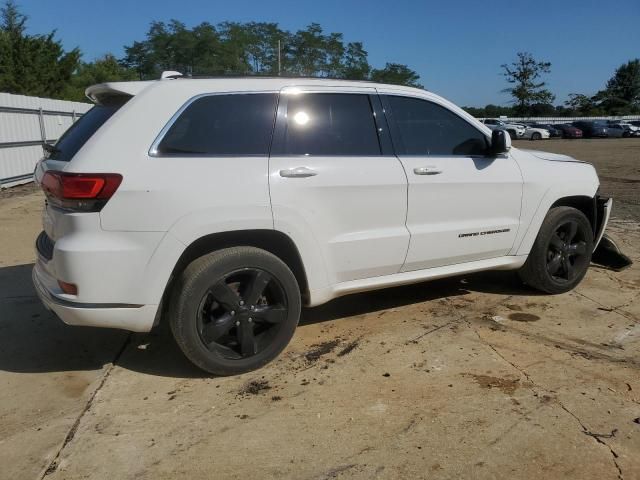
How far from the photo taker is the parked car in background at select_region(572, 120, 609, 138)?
160 feet

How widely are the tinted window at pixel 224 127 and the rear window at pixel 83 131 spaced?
1.34 ft

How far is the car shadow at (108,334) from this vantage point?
3.87m

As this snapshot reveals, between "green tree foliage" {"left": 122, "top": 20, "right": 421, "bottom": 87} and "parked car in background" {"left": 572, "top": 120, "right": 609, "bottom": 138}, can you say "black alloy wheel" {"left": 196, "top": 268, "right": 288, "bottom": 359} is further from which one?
"parked car in background" {"left": 572, "top": 120, "right": 609, "bottom": 138}

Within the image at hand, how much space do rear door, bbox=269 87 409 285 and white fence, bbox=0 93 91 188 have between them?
35.0 feet

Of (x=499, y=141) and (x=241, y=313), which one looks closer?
(x=241, y=313)

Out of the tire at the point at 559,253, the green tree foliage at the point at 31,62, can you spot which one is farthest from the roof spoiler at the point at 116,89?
the green tree foliage at the point at 31,62

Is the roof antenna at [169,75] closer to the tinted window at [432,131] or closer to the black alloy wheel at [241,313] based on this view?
the black alloy wheel at [241,313]

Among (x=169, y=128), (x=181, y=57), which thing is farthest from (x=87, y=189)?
(x=181, y=57)

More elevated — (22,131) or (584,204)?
(22,131)

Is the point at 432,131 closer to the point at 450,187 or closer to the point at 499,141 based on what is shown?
the point at 450,187

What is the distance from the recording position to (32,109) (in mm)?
13578

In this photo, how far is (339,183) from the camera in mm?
3725

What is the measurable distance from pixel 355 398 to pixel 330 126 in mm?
1788

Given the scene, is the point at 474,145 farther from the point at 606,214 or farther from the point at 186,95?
the point at 186,95
